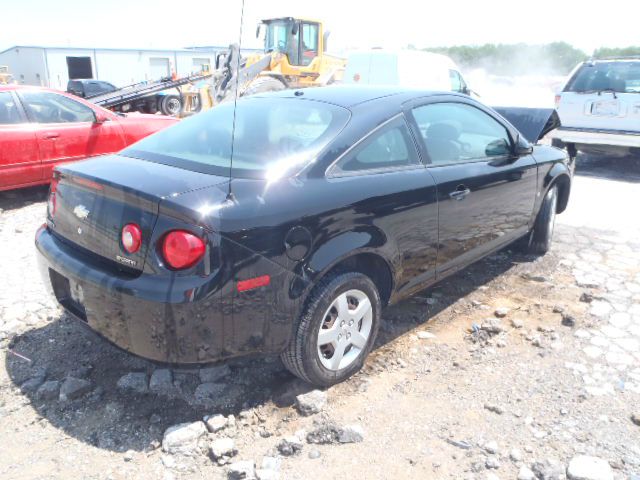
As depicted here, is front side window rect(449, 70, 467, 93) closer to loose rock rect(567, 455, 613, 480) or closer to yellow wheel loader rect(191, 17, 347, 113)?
yellow wheel loader rect(191, 17, 347, 113)

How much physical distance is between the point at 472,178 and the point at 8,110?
5.38 m

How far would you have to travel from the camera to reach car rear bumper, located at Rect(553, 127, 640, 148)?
27.6ft

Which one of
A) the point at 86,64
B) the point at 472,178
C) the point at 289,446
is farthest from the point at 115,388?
the point at 86,64

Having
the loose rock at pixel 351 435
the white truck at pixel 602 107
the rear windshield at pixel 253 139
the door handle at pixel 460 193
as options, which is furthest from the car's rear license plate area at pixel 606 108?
the loose rock at pixel 351 435

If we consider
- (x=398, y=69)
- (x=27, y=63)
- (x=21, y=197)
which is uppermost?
(x=398, y=69)

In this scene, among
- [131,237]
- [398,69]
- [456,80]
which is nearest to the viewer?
[131,237]

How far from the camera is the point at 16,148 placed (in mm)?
6172

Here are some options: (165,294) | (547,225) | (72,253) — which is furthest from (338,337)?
(547,225)

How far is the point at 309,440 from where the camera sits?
8.61 feet

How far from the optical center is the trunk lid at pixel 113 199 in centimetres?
246

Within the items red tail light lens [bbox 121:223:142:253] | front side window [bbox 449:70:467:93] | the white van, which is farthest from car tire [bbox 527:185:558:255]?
front side window [bbox 449:70:467:93]

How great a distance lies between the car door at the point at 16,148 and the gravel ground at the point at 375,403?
96.5 inches

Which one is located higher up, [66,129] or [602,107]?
[602,107]

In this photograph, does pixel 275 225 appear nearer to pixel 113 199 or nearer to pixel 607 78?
pixel 113 199
